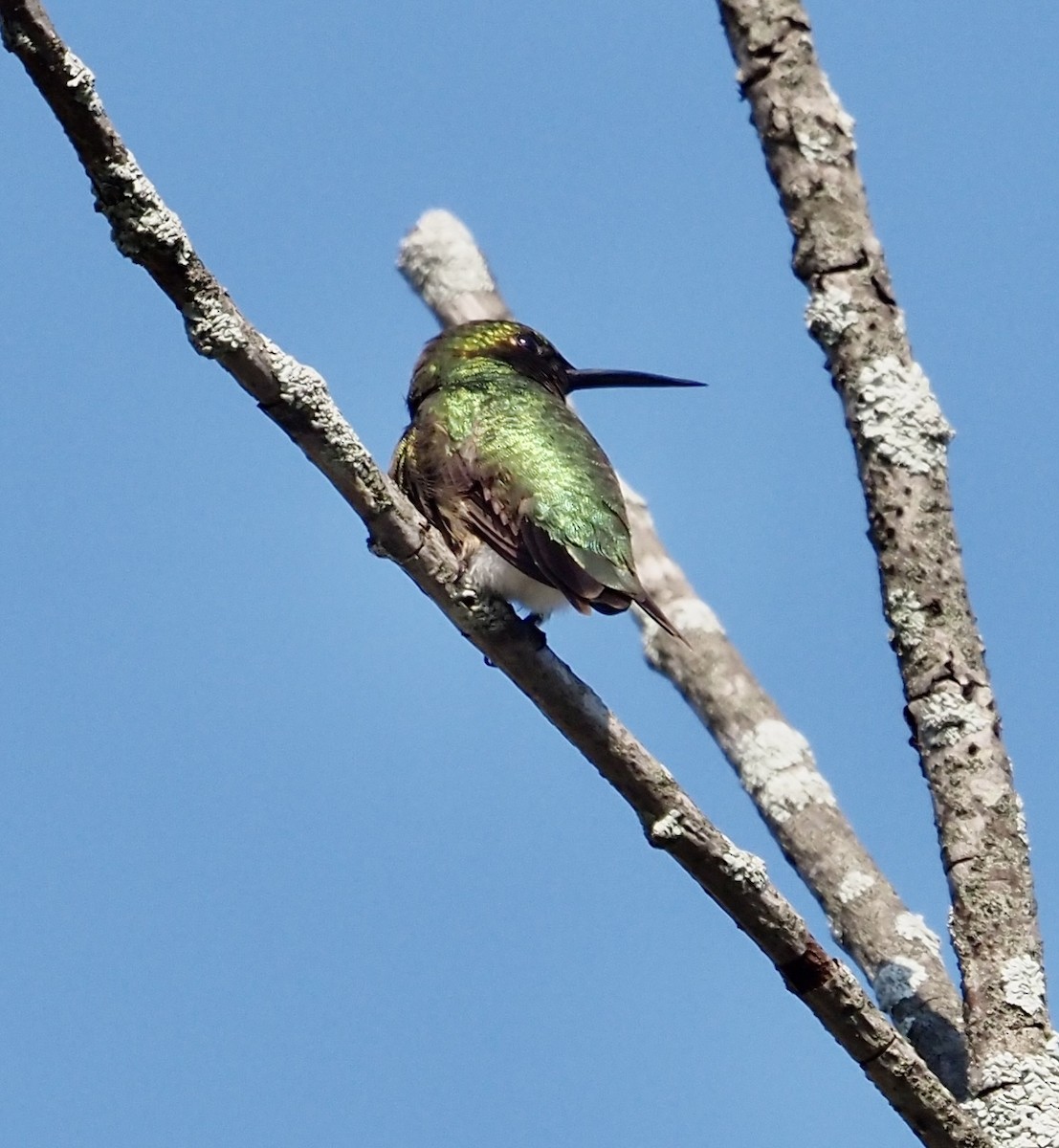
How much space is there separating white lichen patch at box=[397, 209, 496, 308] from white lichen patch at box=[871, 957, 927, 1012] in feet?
14.1

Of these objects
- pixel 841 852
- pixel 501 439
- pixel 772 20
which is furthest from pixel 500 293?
pixel 841 852

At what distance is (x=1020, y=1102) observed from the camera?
3.79 m

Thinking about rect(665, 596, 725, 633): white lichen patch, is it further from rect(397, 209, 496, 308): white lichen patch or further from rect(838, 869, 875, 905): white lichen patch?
rect(397, 209, 496, 308): white lichen patch

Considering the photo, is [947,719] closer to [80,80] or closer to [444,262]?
[80,80]

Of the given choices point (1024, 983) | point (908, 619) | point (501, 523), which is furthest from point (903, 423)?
point (501, 523)

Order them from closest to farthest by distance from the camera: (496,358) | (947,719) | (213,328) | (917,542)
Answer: (213,328), (947,719), (917,542), (496,358)

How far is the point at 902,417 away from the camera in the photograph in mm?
4328

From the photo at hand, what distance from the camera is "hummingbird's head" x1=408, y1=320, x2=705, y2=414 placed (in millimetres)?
6742

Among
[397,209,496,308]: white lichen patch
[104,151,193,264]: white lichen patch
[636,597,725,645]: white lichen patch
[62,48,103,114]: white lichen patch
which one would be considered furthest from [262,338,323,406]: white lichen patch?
[397,209,496,308]: white lichen patch

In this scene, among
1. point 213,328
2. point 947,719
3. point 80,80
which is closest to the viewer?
point 80,80

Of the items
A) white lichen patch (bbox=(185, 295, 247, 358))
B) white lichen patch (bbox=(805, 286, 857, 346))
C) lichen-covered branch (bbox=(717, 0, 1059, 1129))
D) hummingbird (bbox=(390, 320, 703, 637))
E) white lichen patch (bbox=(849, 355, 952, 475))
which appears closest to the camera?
white lichen patch (bbox=(185, 295, 247, 358))

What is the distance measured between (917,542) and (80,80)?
223 centimetres

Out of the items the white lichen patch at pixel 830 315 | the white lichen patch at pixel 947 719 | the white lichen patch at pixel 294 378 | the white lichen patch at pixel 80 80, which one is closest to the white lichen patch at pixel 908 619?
the white lichen patch at pixel 947 719

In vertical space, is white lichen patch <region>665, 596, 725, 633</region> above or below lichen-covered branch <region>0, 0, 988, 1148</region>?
above
